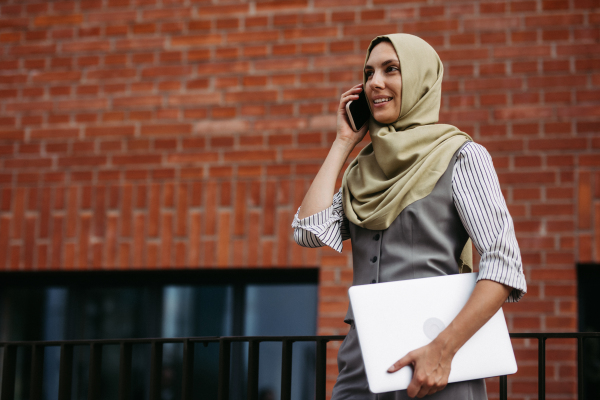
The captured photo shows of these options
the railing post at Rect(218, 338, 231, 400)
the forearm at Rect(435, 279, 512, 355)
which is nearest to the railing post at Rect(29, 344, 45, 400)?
the railing post at Rect(218, 338, 231, 400)

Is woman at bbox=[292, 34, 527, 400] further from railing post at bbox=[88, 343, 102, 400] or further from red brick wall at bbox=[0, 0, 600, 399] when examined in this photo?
red brick wall at bbox=[0, 0, 600, 399]

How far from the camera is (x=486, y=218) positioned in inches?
67.1

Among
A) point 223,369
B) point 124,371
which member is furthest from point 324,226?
point 124,371

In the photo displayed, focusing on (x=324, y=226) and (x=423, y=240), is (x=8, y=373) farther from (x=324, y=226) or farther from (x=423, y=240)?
(x=423, y=240)

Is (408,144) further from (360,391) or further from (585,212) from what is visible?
(585,212)

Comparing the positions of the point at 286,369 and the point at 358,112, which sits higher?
the point at 358,112

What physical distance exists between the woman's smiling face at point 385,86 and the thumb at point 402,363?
753 millimetres

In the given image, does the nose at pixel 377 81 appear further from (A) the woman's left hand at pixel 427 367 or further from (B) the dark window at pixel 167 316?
(B) the dark window at pixel 167 316

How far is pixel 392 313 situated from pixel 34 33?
3820mm

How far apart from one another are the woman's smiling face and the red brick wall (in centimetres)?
198

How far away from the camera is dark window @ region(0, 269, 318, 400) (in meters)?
4.15

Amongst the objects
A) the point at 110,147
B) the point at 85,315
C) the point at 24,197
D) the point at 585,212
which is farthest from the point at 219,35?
the point at 585,212

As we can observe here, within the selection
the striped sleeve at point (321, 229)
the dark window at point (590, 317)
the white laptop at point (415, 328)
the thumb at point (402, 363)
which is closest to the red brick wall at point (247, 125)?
the dark window at point (590, 317)

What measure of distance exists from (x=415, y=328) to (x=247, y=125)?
106 inches
